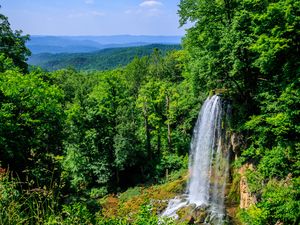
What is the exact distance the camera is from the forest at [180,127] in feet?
34.8

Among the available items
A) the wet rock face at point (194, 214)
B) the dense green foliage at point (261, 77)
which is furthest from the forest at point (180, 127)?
the wet rock face at point (194, 214)

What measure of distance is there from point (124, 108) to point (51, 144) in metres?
10.0

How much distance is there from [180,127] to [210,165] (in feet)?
30.3

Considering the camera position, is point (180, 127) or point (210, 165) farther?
point (180, 127)

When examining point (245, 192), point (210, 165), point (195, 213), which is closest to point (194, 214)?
point (195, 213)

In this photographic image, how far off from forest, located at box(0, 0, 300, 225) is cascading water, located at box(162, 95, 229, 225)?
0.69m

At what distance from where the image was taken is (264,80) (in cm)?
1481

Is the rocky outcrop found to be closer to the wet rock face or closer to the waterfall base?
the waterfall base

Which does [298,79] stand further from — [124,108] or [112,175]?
[112,175]

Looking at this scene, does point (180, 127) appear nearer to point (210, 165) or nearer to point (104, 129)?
point (104, 129)

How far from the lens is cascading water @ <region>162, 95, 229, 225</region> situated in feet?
59.2

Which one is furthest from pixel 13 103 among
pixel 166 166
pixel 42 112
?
pixel 166 166

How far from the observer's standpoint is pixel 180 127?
2800 cm

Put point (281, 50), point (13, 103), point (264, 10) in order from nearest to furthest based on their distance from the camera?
point (281, 50)
point (264, 10)
point (13, 103)
